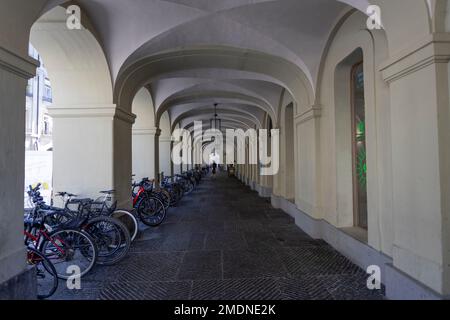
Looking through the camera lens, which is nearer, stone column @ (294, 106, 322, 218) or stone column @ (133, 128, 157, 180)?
stone column @ (294, 106, 322, 218)

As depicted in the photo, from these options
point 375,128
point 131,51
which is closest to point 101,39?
point 131,51

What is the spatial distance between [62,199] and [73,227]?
5.96ft

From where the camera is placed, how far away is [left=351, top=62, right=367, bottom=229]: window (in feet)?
15.1

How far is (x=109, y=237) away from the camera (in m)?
4.19

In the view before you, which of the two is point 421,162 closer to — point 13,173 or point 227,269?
point 227,269

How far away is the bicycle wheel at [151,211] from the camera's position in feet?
21.6

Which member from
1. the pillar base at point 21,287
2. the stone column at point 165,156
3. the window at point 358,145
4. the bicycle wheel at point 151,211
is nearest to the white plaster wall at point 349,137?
the window at point 358,145

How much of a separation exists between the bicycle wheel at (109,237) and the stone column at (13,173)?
1.33m

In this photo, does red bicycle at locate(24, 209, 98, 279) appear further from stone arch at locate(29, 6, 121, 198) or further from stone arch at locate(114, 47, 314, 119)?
stone arch at locate(114, 47, 314, 119)

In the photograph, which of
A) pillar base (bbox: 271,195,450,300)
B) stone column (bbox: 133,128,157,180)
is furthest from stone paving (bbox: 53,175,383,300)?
stone column (bbox: 133,128,157,180)

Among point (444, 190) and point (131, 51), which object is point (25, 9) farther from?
point (444, 190)

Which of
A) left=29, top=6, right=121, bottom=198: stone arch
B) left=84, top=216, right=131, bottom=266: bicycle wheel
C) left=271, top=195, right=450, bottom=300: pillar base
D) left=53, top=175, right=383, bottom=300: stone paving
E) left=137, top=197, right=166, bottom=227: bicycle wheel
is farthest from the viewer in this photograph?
left=137, top=197, right=166, bottom=227: bicycle wheel

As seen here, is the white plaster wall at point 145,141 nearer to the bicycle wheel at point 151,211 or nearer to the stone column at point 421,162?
the bicycle wheel at point 151,211

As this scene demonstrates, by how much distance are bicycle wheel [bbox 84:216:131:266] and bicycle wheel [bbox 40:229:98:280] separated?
11.7 inches
